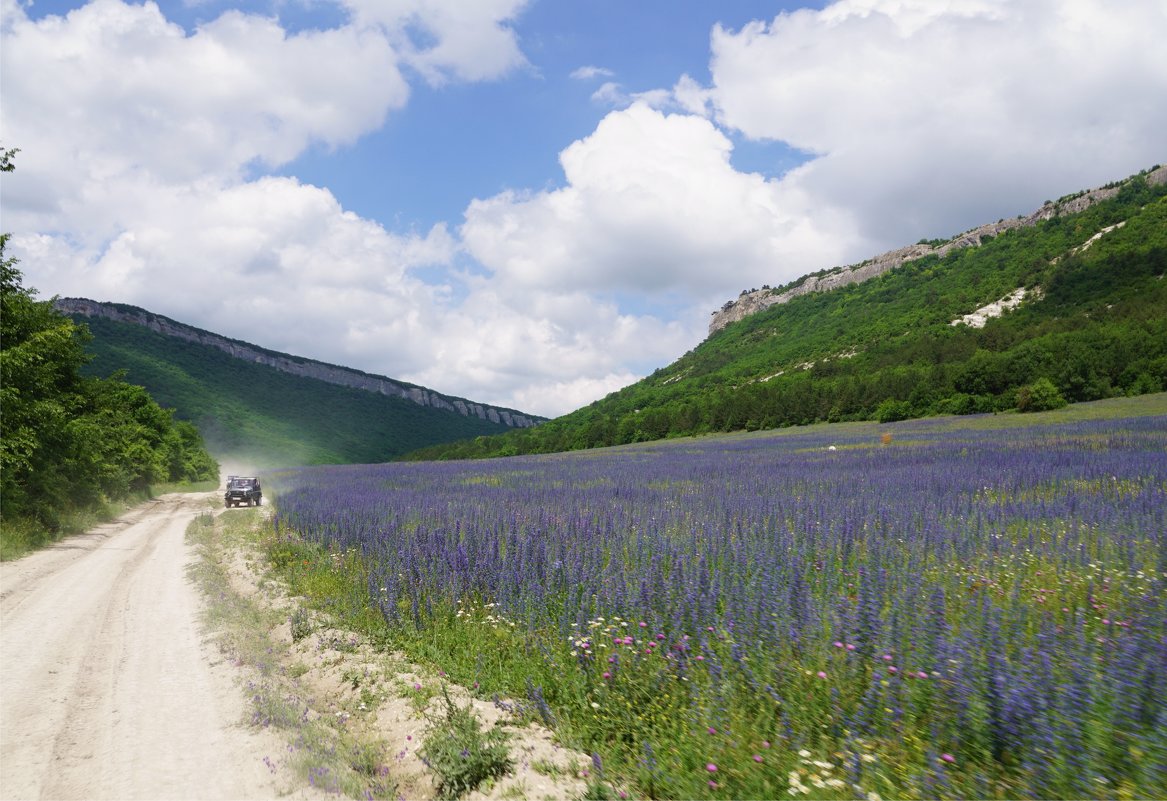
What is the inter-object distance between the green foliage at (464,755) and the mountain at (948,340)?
141ft

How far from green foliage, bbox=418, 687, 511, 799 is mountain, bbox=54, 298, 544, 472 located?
257 ft

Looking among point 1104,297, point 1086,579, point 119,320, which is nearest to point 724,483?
point 1086,579

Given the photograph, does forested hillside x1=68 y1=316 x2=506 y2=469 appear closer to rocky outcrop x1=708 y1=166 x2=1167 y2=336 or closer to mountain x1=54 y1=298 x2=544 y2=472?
mountain x1=54 y1=298 x2=544 y2=472

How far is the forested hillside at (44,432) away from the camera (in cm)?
1309

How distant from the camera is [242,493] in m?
24.0

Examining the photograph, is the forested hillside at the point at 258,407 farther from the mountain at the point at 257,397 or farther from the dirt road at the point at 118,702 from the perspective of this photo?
the dirt road at the point at 118,702

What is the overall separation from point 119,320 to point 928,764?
516ft

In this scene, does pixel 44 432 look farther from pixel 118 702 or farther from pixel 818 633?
pixel 818 633

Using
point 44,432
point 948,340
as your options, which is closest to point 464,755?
point 44,432

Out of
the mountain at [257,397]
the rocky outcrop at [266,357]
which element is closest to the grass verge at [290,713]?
the mountain at [257,397]

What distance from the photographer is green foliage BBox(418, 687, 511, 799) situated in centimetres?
339

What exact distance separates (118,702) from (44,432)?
14.8m

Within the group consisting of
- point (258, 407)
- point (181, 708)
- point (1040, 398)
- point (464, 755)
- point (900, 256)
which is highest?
point (900, 256)

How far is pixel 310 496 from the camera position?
718 inches
